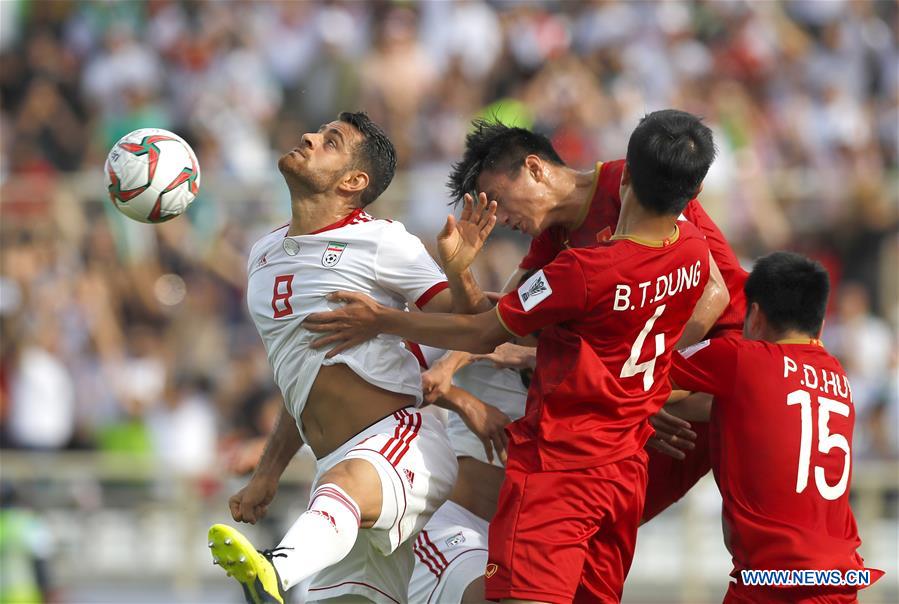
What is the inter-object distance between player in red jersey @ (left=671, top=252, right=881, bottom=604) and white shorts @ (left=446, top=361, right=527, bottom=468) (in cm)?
94

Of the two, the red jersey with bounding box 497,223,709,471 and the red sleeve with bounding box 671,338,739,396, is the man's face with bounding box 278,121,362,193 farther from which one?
the red sleeve with bounding box 671,338,739,396

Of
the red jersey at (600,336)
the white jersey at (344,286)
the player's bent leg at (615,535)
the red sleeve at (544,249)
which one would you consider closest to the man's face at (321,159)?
the white jersey at (344,286)

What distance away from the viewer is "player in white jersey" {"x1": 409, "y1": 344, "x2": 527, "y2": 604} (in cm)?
582

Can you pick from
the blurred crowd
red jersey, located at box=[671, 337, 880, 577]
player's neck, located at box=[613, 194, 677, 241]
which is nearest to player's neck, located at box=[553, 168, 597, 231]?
player's neck, located at box=[613, 194, 677, 241]

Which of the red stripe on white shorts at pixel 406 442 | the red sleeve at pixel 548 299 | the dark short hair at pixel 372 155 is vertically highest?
the dark short hair at pixel 372 155

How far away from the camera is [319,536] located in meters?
5.03

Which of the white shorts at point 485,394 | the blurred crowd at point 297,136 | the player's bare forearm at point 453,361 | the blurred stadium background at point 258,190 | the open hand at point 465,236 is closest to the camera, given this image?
the open hand at point 465,236

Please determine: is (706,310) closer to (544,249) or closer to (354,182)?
(544,249)

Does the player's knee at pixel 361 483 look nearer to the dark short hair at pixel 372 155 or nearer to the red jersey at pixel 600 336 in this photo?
the red jersey at pixel 600 336

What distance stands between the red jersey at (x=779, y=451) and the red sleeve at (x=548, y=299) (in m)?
0.64

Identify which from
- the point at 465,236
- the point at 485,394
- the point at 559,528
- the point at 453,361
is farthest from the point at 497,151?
the point at 559,528

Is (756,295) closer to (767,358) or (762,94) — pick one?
(767,358)

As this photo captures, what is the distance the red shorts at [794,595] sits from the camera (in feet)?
17.8

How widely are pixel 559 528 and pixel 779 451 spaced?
932 millimetres
